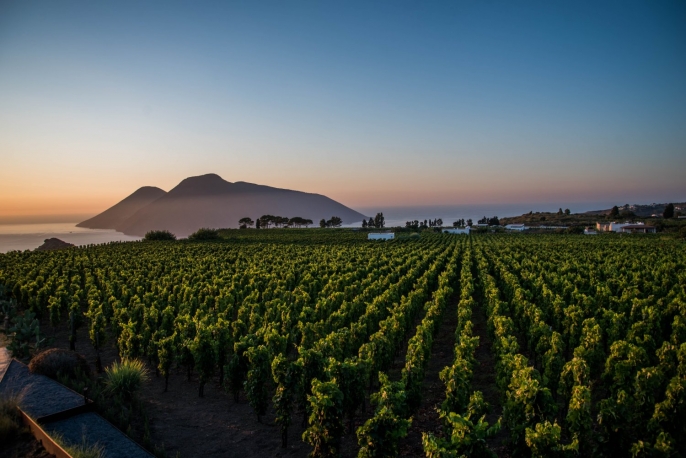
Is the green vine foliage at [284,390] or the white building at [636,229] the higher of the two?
the white building at [636,229]

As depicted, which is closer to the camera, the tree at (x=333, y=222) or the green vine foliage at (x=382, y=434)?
the green vine foliage at (x=382, y=434)

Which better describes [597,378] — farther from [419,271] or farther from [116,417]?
[419,271]

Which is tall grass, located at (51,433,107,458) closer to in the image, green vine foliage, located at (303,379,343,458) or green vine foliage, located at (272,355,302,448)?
green vine foliage, located at (272,355,302,448)

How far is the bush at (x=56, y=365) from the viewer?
1251 cm

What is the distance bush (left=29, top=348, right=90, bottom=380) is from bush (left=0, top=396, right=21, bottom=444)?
2160mm

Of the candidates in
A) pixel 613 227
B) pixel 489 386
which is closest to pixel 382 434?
pixel 489 386

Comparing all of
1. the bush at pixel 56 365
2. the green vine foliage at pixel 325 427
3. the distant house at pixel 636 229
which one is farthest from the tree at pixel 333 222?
the green vine foliage at pixel 325 427

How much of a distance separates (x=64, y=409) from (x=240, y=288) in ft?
51.5

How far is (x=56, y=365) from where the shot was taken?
1263 cm

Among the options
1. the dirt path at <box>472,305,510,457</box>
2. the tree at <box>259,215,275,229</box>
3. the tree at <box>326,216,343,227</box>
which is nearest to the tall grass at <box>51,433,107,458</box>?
the dirt path at <box>472,305,510,457</box>

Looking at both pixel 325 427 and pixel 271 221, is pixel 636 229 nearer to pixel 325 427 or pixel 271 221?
pixel 325 427

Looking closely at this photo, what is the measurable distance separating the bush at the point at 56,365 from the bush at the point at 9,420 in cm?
216

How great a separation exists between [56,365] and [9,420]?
3.50m

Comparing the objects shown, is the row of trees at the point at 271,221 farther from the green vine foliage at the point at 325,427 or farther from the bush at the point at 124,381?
the green vine foliage at the point at 325,427
